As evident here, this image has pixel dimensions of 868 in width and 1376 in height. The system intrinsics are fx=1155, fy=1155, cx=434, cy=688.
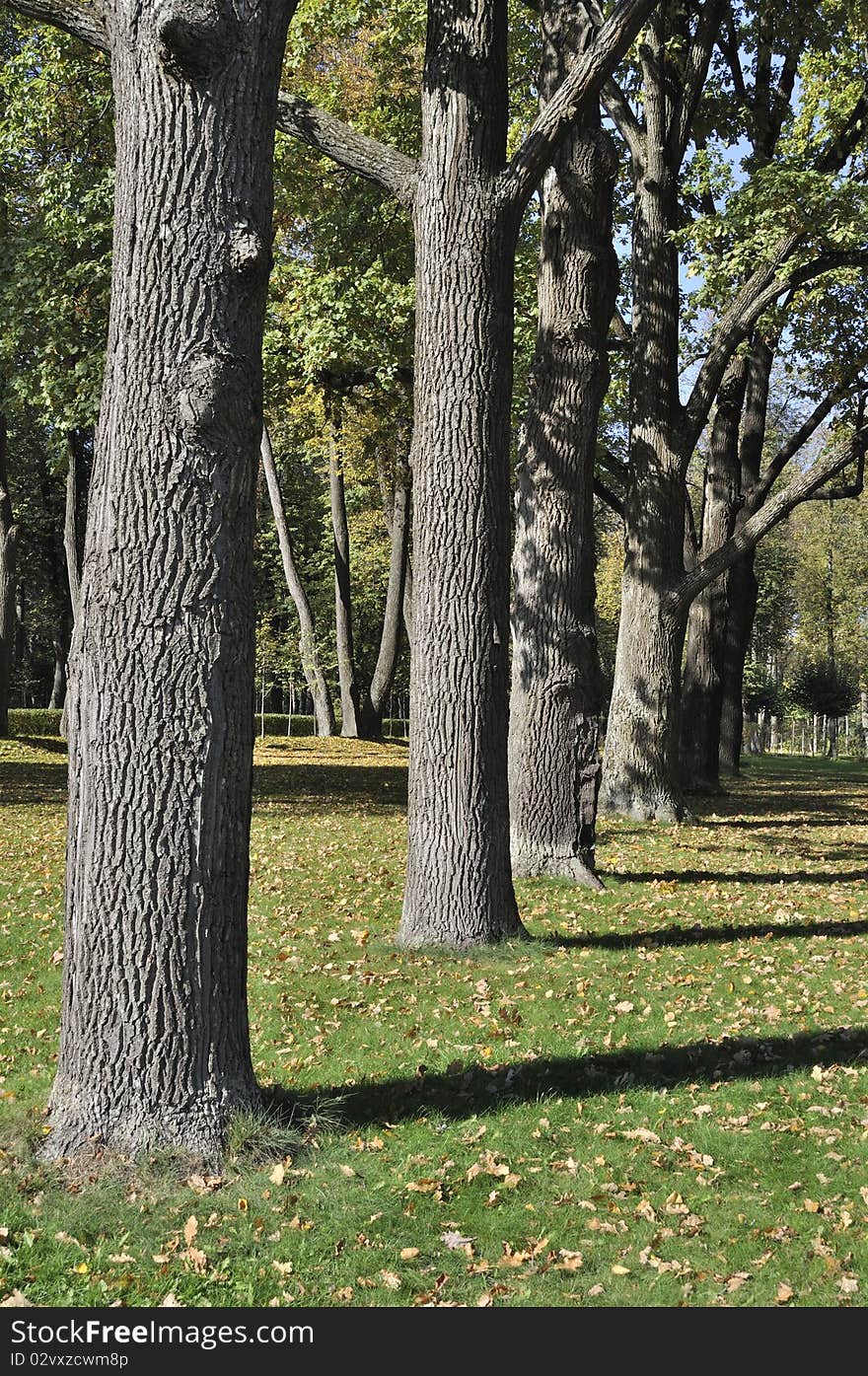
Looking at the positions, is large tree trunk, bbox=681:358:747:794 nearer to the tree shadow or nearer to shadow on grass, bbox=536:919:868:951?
the tree shadow

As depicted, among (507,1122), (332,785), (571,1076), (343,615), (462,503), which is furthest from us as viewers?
(343,615)

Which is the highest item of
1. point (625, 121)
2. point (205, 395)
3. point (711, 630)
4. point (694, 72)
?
point (694, 72)

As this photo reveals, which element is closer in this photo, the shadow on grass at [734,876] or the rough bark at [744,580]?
the shadow on grass at [734,876]

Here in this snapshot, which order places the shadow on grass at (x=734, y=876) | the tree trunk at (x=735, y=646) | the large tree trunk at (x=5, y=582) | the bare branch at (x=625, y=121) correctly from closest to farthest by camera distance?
1. the shadow on grass at (x=734, y=876)
2. the bare branch at (x=625, y=121)
3. the tree trunk at (x=735, y=646)
4. the large tree trunk at (x=5, y=582)

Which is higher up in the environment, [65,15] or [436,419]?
[65,15]

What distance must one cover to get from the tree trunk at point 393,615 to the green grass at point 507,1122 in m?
17.7

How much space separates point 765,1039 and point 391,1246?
2.99 meters

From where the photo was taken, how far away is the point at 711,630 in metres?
20.8

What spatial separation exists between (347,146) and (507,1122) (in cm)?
676

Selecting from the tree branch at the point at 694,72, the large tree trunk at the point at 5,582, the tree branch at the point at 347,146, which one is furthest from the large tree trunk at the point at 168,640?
the large tree trunk at the point at 5,582

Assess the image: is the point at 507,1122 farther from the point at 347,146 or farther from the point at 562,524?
the point at 347,146

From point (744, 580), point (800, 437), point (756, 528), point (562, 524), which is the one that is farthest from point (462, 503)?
point (744, 580)

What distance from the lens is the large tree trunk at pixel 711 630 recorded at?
778 inches

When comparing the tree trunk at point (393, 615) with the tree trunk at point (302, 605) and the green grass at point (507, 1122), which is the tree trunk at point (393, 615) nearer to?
the tree trunk at point (302, 605)
